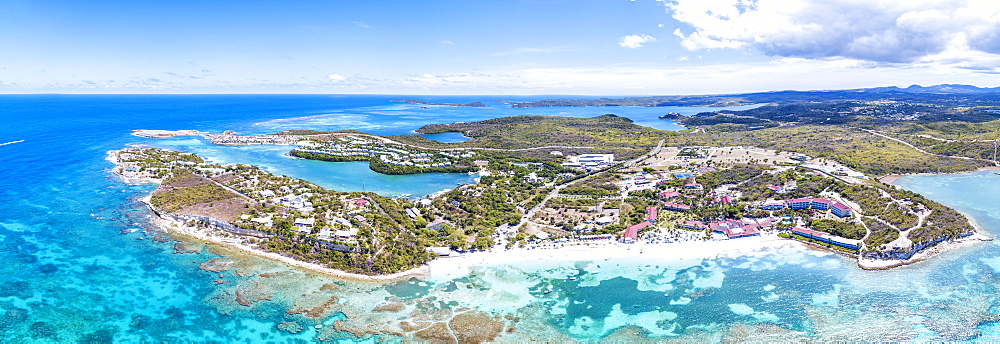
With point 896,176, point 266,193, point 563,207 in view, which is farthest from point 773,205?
point 266,193

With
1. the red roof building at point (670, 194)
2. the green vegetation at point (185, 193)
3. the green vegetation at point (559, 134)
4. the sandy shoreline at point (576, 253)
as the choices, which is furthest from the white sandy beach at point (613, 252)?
the green vegetation at point (559, 134)

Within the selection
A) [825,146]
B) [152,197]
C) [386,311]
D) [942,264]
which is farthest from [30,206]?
[825,146]

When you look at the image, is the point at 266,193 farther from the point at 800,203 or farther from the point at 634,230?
the point at 800,203

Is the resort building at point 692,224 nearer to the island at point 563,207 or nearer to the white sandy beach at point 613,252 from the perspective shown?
the island at point 563,207

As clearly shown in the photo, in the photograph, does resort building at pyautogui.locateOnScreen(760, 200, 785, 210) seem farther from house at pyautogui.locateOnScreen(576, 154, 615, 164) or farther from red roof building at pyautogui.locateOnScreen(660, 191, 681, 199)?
house at pyautogui.locateOnScreen(576, 154, 615, 164)

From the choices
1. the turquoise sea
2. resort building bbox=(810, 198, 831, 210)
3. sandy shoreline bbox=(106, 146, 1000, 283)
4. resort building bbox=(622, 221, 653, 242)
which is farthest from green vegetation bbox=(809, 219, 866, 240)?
resort building bbox=(622, 221, 653, 242)

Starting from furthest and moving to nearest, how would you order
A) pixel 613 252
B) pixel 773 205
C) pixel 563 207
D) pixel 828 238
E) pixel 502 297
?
1. pixel 563 207
2. pixel 773 205
3. pixel 828 238
4. pixel 613 252
5. pixel 502 297
